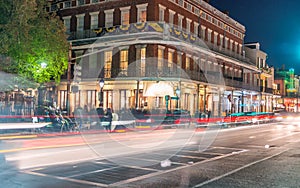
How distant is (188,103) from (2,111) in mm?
19176

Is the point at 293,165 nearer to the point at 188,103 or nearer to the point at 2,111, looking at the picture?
the point at 2,111

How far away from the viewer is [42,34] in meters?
22.0

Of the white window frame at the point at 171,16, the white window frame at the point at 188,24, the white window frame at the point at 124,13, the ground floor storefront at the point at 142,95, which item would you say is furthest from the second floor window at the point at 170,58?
the white window frame at the point at 124,13

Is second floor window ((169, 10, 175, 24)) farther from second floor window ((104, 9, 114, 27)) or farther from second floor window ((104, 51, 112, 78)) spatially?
second floor window ((104, 51, 112, 78))

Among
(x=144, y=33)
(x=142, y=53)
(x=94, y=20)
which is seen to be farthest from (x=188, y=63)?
(x=94, y=20)

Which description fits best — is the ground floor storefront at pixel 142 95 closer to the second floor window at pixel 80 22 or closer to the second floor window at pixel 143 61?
the second floor window at pixel 143 61

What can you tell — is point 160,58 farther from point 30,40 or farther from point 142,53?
point 30,40

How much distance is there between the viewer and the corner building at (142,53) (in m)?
34.8

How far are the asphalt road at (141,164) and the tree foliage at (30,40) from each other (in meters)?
6.09

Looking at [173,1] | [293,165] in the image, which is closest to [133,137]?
[293,165]

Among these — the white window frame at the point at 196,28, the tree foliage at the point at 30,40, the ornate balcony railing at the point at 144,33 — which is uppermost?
the white window frame at the point at 196,28

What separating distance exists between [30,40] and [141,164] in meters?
11.7

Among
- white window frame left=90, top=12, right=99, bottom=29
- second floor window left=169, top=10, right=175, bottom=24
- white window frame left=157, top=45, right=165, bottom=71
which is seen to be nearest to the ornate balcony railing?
second floor window left=169, top=10, right=175, bottom=24

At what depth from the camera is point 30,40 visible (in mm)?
20672
